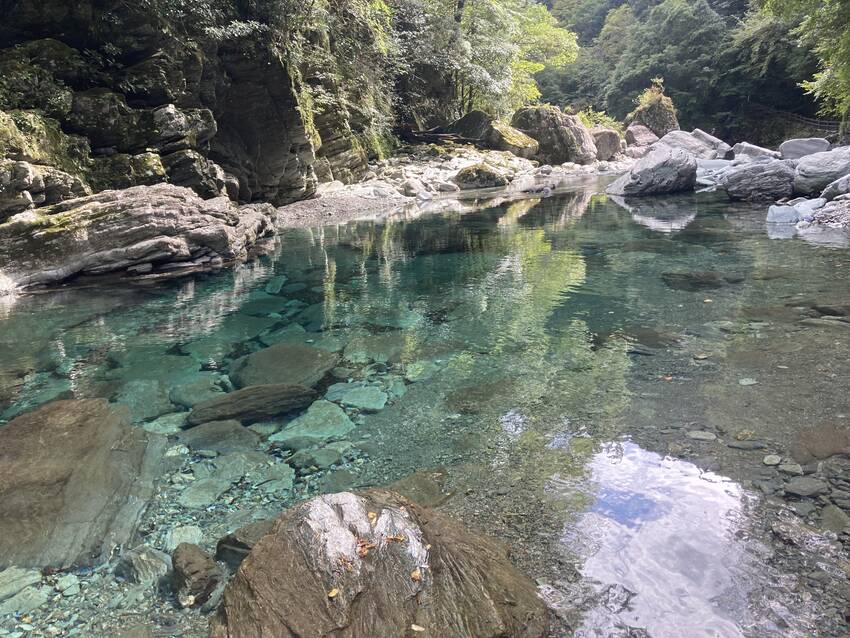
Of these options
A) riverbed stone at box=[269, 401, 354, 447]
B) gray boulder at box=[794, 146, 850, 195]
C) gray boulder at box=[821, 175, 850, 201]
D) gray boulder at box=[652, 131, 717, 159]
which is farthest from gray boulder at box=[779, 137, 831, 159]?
riverbed stone at box=[269, 401, 354, 447]

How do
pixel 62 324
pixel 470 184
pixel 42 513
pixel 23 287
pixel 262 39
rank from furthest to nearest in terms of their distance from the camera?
pixel 470 184 < pixel 262 39 < pixel 23 287 < pixel 62 324 < pixel 42 513

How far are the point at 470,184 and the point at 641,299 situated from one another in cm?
1934

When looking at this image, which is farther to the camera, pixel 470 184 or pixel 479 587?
pixel 470 184

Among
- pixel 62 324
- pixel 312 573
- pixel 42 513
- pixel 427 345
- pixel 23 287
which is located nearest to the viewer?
pixel 312 573

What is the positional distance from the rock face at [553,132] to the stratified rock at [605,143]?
10.1 feet

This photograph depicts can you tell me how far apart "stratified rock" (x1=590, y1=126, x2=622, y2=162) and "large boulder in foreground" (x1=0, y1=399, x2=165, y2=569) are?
1362 inches

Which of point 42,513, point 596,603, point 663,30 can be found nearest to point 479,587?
point 596,603

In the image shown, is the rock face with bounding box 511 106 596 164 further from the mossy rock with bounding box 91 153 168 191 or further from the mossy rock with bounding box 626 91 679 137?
the mossy rock with bounding box 91 153 168 191

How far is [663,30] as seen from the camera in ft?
140

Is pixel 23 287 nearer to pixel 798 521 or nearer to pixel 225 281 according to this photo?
pixel 225 281

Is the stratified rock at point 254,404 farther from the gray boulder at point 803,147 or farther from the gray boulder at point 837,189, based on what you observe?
the gray boulder at point 803,147

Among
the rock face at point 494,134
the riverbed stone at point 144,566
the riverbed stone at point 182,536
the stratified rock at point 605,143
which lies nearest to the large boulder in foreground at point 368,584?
the riverbed stone at point 144,566

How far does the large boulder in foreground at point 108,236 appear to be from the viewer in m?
9.30

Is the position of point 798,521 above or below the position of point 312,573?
below
